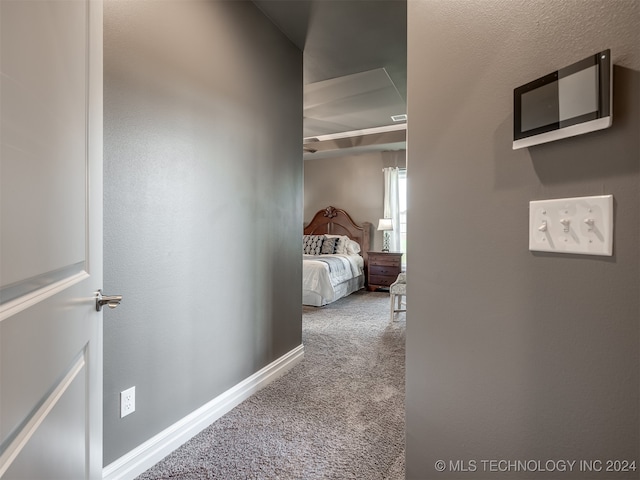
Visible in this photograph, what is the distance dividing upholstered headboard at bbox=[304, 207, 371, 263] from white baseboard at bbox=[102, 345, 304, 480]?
4.23 metres

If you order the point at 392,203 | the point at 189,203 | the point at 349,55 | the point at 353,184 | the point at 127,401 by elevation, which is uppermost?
the point at 349,55

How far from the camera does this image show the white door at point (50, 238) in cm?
48

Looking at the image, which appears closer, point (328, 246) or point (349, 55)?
point (349, 55)

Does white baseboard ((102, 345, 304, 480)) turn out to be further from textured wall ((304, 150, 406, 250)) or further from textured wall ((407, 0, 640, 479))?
textured wall ((304, 150, 406, 250))

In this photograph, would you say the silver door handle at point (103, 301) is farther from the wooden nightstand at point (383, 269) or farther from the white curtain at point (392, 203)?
the white curtain at point (392, 203)

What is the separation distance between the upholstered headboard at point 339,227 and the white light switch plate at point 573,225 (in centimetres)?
573

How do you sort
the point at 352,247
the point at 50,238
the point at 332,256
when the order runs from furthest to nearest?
1. the point at 352,247
2. the point at 332,256
3. the point at 50,238

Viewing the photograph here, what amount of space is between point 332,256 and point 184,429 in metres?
4.11

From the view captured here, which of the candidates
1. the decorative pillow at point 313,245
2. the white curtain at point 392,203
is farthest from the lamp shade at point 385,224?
the decorative pillow at point 313,245

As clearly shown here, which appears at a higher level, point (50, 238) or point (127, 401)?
point (50, 238)

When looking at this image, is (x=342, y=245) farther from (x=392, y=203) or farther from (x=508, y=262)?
(x=508, y=262)

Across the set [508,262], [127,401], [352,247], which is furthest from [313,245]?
[508,262]

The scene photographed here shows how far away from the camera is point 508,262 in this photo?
85 cm

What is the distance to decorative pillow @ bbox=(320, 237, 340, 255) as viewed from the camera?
6141 mm
